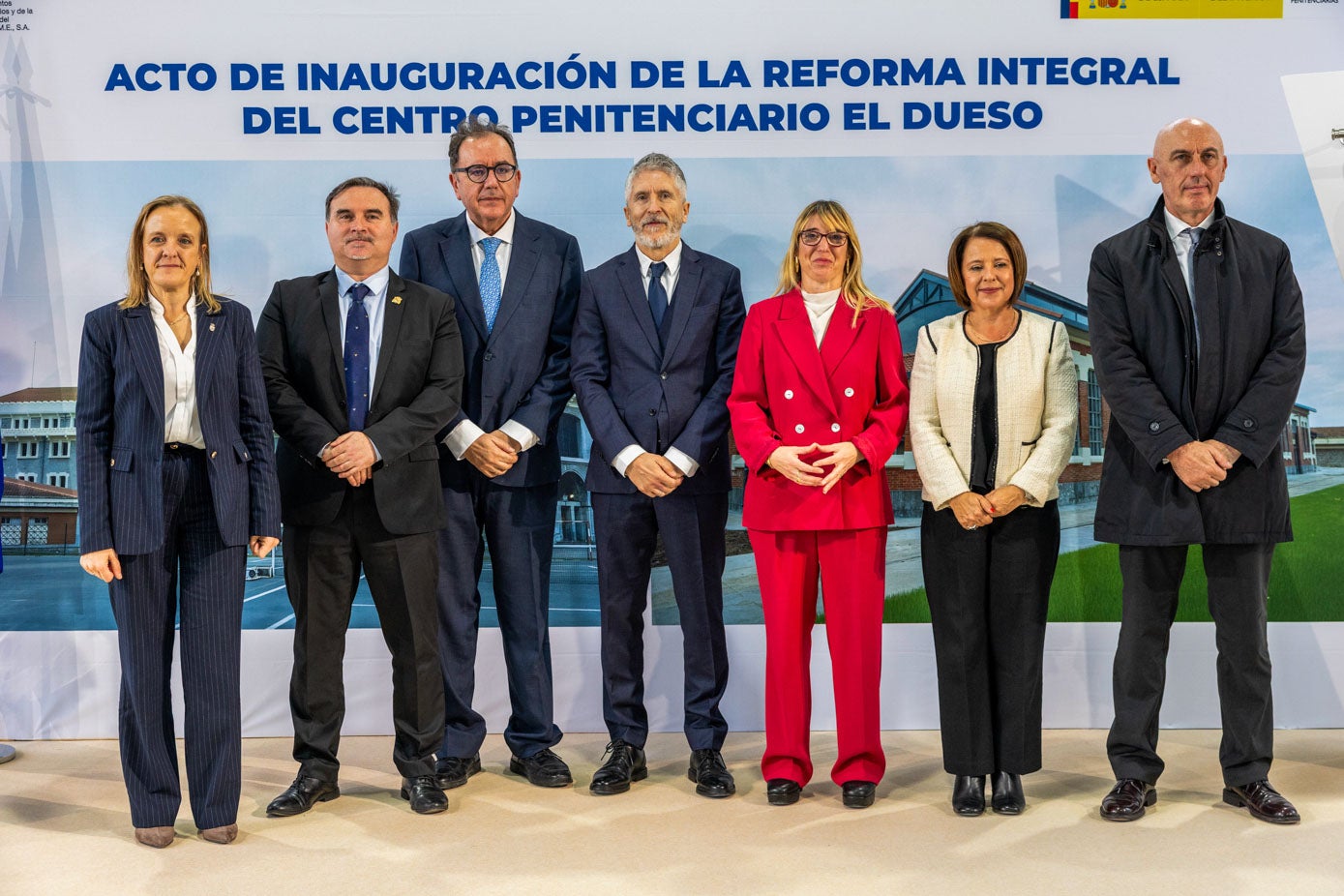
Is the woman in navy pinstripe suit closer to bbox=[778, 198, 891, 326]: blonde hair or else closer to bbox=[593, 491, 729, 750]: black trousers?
bbox=[593, 491, 729, 750]: black trousers

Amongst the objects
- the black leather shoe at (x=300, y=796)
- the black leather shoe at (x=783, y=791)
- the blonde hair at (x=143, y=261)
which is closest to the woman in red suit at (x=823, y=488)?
the black leather shoe at (x=783, y=791)

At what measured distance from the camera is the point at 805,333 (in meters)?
3.67

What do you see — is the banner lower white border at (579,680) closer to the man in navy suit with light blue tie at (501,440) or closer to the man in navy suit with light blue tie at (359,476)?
the man in navy suit with light blue tie at (501,440)

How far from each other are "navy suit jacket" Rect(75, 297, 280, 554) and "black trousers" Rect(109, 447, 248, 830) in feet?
0.20

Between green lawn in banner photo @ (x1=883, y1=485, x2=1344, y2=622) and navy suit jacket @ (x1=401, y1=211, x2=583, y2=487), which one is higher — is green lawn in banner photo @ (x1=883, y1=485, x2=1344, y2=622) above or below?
below

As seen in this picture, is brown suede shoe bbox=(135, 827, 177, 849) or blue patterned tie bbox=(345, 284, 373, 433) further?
blue patterned tie bbox=(345, 284, 373, 433)

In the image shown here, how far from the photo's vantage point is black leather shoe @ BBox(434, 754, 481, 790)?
384cm

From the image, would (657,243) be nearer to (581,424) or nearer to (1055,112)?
(581,424)

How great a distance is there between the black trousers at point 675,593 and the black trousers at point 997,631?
28.6 inches

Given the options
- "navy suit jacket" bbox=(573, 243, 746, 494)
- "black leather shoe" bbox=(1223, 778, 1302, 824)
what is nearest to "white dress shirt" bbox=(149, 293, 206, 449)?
"navy suit jacket" bbox=(573, 243, 746, 494)

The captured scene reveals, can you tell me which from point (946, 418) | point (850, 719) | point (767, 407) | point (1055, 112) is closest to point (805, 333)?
point (767, 407)

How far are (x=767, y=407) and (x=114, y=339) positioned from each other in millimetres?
1890

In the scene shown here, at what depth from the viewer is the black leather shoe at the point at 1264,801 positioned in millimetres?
3408

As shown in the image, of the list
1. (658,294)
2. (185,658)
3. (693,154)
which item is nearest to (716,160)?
(693,154)
